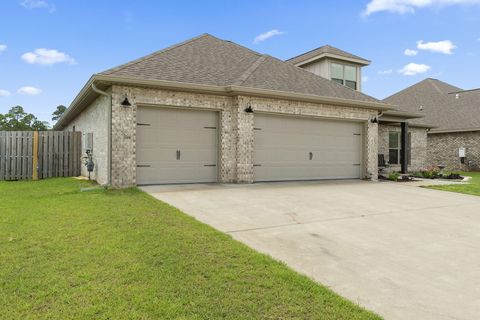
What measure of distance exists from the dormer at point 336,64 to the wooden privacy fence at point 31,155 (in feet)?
41.0

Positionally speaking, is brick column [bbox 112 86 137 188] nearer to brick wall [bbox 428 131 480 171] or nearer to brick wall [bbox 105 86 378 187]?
brick wall [bbox 105 86 378 187]

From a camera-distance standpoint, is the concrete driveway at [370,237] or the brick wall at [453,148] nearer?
the concrete driveway at [370,237]

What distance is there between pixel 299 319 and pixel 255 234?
250 centimetres

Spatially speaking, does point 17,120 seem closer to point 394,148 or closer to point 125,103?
point 125,103

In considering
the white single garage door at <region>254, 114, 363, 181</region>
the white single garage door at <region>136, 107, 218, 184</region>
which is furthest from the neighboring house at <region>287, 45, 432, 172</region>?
the white single garage door at <region>136, 107, 218, 184</region>

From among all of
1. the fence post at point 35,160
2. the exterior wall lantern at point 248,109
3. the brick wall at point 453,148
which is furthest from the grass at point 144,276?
the brick wall at point 453,148

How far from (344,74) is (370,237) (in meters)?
14.2

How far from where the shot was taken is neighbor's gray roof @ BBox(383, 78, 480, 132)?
22.3 meters

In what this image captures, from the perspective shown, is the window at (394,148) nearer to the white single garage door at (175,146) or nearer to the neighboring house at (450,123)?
the neighboring house at (450,123)

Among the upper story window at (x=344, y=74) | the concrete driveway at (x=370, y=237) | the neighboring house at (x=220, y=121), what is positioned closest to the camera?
the concrete driveway at (x=370, y=237)

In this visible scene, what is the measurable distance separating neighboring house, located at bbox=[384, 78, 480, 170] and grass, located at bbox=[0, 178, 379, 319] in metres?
19.7

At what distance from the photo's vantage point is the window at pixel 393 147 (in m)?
17.2

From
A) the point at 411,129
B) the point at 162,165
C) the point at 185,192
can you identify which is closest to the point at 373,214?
the point at 185,192

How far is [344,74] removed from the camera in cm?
1752
